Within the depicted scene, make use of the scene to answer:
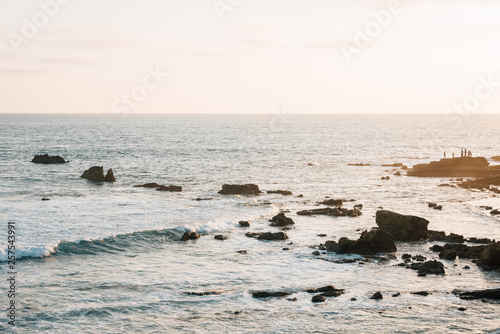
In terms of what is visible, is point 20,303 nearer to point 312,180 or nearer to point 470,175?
point 312,180

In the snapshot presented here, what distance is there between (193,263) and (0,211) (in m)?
23.3

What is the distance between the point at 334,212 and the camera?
4456 centimetres

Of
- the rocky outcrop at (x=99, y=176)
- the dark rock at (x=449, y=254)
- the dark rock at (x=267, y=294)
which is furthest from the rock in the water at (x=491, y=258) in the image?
the rocky outcrop at (x=99, y=176)

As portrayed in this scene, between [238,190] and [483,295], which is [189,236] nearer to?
[483,295]

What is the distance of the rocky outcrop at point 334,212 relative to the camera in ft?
145

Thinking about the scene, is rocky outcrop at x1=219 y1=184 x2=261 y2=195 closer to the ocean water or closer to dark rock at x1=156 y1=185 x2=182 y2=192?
the ocean water

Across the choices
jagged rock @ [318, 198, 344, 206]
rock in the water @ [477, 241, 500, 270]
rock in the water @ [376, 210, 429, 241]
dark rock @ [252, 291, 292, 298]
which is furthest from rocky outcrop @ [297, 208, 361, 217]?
dark rock @ [252, 291, 292, 298]

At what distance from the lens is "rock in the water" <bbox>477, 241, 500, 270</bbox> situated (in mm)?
27589

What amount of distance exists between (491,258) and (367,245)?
721 cm

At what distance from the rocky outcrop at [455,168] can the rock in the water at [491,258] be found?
155 feet

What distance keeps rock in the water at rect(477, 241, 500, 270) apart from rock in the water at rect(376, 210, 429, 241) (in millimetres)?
7159

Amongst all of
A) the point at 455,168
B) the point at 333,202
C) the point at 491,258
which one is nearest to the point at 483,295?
the point at 491,258

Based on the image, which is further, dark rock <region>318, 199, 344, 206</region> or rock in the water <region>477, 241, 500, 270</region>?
dark rock <region>318, 199, 344, 206</region>

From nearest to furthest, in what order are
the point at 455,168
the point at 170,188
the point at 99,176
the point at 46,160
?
the point at 170,188, the point at 99,176, the point at 455,168, the point at 46,160
